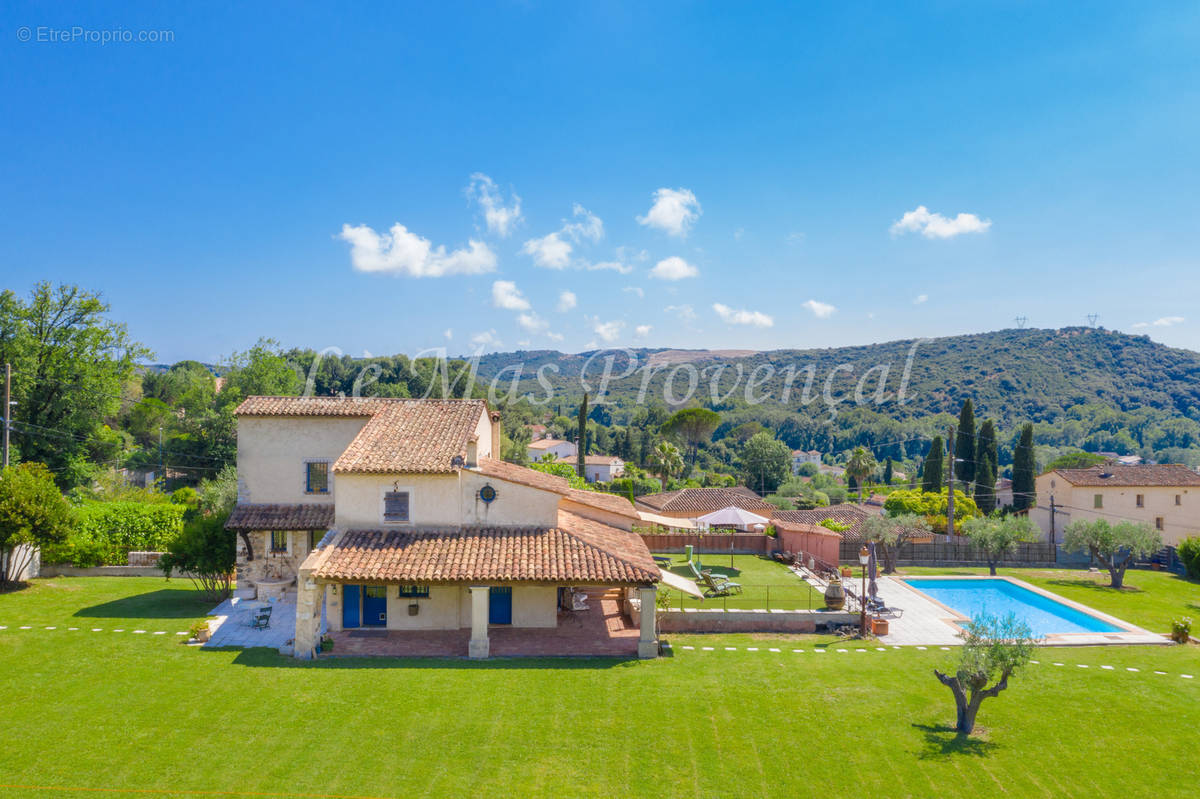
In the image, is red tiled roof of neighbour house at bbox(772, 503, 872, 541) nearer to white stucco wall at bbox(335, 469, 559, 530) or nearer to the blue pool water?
the blue pool water

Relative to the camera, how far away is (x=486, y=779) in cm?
1277

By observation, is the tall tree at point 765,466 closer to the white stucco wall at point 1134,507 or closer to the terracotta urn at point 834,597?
the white stucco wall at point 1134,507

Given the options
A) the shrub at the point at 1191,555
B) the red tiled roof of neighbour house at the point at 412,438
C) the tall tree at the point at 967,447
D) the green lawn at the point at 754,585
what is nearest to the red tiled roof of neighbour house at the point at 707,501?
the green lawn at the point at 754,585

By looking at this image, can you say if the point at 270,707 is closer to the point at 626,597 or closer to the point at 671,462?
the point at 626,597

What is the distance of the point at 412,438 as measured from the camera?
24453mm

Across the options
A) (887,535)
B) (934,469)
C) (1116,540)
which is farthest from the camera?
(934,469)

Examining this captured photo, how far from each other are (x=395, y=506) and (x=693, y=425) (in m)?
94.9

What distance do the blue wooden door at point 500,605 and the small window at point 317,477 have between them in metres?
9.11

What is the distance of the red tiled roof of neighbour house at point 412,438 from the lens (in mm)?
22188

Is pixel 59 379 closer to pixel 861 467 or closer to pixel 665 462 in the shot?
pixel 665 462

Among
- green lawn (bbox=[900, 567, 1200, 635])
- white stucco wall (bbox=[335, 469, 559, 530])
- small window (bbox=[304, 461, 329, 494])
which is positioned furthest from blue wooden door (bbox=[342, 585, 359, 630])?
green lawn (bbox=[900, 567, 1200, 635])

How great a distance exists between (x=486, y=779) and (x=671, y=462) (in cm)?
6366

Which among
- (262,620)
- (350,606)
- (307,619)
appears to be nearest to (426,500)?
(350,606)

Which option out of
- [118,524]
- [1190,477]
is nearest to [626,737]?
[118,524]
